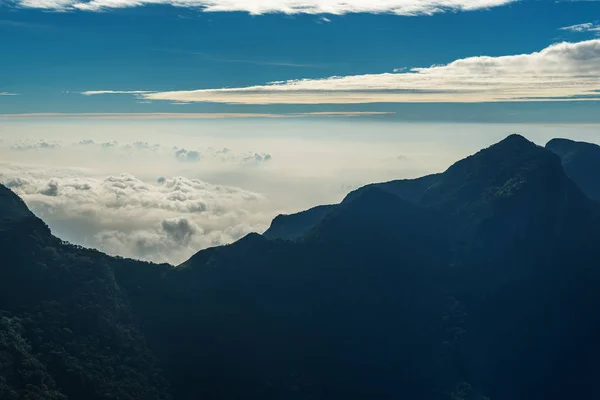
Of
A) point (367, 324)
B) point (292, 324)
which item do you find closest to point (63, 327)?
point (292, 324)

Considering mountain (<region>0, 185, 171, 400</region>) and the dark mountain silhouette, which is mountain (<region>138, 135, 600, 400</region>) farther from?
mountain (<region>0, 185, 171, 400</region>)

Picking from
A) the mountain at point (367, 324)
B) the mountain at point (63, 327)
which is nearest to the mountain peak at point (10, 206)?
the mountain at point (63, 327)

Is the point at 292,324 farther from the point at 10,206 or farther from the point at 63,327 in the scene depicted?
the point at 10,206

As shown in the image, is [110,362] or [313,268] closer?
[110,362]

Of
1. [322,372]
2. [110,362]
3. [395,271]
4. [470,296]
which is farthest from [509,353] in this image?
[110,362]

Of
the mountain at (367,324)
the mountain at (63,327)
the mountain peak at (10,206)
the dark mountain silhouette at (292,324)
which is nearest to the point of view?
the mountain at (63,327)

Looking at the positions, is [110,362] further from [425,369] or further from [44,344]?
[425,369]

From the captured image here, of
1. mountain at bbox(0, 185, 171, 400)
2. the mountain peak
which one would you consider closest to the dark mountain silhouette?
mountain at bbox(0, 185, 171, 400)

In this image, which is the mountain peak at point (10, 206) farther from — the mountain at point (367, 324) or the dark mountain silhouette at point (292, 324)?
the mountain at point (367, 324)
